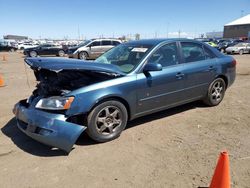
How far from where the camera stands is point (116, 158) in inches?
146

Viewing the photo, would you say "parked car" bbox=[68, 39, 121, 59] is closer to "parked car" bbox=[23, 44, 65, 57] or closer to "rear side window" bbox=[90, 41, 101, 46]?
"rear side window" bbox=[90, 41, 101, 46]

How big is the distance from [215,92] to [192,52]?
1192mm

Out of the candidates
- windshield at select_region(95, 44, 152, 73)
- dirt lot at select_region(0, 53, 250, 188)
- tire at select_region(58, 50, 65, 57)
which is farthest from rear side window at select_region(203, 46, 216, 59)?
tire at select_region(58, 50, 65, 57)

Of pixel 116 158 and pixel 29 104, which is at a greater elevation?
pixel 29 104

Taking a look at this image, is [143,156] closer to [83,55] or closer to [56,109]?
[56,109]

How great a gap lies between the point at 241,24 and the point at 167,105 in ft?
301

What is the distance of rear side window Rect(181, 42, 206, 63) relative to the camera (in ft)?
17.5

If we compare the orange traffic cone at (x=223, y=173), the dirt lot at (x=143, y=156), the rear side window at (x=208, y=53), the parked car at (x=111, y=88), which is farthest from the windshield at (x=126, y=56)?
the orange traffic cone at (x=223, y=173)

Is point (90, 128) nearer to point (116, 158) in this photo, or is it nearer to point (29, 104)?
point (116, 158)

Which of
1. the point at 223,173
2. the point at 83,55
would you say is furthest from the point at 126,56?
the point at 83,55

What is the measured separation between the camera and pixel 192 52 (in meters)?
5.55

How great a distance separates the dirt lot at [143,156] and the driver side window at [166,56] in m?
1.16

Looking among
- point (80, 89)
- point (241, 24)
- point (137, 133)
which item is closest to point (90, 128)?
point (80, 89)

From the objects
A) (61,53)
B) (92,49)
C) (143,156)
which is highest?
(92,49)
